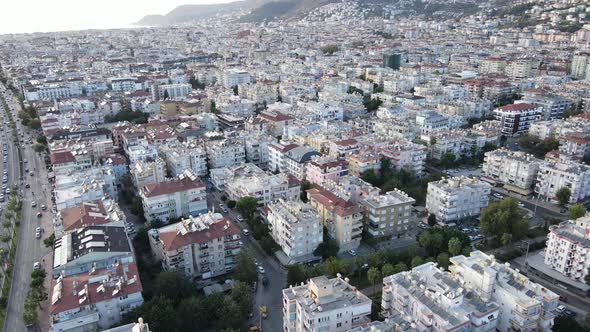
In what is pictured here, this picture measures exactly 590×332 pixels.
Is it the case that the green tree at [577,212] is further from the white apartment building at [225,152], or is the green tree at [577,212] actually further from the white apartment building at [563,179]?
the white apartment building at [225,152]

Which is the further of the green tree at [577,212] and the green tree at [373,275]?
the green tree at [577,212]

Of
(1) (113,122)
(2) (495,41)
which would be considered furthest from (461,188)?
(2) (495,41)

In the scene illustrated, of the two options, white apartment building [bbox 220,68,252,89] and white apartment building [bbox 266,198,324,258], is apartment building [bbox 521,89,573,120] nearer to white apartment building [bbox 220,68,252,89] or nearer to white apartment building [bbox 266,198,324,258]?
white apartment building [bbox 266,198,324,258]

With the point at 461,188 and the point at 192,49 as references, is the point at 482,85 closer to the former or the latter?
the point at 461,188

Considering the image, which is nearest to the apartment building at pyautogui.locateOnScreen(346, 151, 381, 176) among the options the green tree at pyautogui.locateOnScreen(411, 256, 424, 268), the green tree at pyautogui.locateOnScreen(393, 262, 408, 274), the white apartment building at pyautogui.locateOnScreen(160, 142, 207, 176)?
the white apartment building at pyautogui.locateOnScreen(160, 142, 207, 176)

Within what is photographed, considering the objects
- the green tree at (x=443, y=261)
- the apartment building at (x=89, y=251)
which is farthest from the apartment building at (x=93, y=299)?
the green tree at (x=443, y=261)

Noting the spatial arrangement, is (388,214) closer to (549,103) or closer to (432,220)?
(432,220)

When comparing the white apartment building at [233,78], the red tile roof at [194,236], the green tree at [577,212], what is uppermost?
the white apartment building at [233,78]

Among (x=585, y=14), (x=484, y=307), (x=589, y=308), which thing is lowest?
(x=589, y=308)
